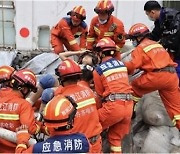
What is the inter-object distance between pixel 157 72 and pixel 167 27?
60 cm

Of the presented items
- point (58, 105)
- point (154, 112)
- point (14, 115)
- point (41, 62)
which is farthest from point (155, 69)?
point (58, 105)

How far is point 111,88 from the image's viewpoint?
166 inches

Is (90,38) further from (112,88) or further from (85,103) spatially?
(85,103)

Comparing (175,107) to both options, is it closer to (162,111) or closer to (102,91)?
(162,111)

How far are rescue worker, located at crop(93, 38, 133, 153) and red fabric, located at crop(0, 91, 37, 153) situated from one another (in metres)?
0.75

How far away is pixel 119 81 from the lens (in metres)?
4.25

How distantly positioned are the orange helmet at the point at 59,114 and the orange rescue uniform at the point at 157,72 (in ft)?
5.88

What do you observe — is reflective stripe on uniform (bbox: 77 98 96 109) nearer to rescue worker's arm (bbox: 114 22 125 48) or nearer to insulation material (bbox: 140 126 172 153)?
insulation material (bbox: 140 126 172 153)

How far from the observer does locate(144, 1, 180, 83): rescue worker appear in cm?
488

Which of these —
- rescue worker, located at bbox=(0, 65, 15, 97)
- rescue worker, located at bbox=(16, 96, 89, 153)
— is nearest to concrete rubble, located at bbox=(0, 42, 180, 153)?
rescue worker, located at bbox=(0, 65, 15, 97)

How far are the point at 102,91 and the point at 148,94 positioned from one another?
110 centimetres

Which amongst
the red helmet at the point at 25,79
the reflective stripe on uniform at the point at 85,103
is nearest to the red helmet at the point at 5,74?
the red helmet at the point at 25,79

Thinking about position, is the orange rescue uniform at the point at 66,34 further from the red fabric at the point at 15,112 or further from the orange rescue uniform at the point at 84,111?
the orange rescue uniform at the point at 84,111

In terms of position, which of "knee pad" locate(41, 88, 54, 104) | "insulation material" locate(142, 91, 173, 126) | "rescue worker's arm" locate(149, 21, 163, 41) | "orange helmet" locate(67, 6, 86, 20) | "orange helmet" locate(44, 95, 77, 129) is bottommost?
"insulation material" locate(142, 91, 173, 126)
